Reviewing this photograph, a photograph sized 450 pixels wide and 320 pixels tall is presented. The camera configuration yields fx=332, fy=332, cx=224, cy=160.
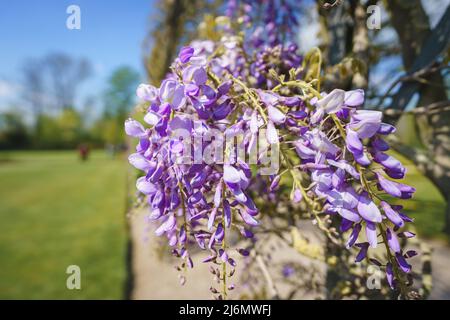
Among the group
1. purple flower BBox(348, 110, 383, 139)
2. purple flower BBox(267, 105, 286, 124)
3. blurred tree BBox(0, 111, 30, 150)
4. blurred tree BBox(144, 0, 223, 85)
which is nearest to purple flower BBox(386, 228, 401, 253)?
purple flower BBox(348, 110, 383, 139)

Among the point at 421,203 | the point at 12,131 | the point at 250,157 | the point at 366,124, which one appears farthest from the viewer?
the point at 12,131

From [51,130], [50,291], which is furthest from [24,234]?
[51,130]

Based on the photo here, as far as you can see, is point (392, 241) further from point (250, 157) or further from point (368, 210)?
point (250, 157)

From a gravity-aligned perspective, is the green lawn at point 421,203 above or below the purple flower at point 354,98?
below

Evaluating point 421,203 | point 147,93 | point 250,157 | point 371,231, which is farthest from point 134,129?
point 421,203

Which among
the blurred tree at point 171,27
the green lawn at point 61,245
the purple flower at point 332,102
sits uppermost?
the blurred tree at point 171,27

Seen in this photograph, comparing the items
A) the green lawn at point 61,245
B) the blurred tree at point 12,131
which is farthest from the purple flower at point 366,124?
the blurred tree at point 12,131

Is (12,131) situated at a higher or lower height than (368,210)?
higher

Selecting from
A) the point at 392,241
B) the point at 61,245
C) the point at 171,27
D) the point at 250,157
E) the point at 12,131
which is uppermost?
the point at 12,131

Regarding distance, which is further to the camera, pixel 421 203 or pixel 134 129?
pixel 421 203

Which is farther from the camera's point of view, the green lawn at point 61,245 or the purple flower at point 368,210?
the green lawn at point 61,245

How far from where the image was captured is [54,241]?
16.5 ft

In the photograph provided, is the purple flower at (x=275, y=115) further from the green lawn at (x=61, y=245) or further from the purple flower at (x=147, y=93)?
the green lawn at (x=61, y=245)
